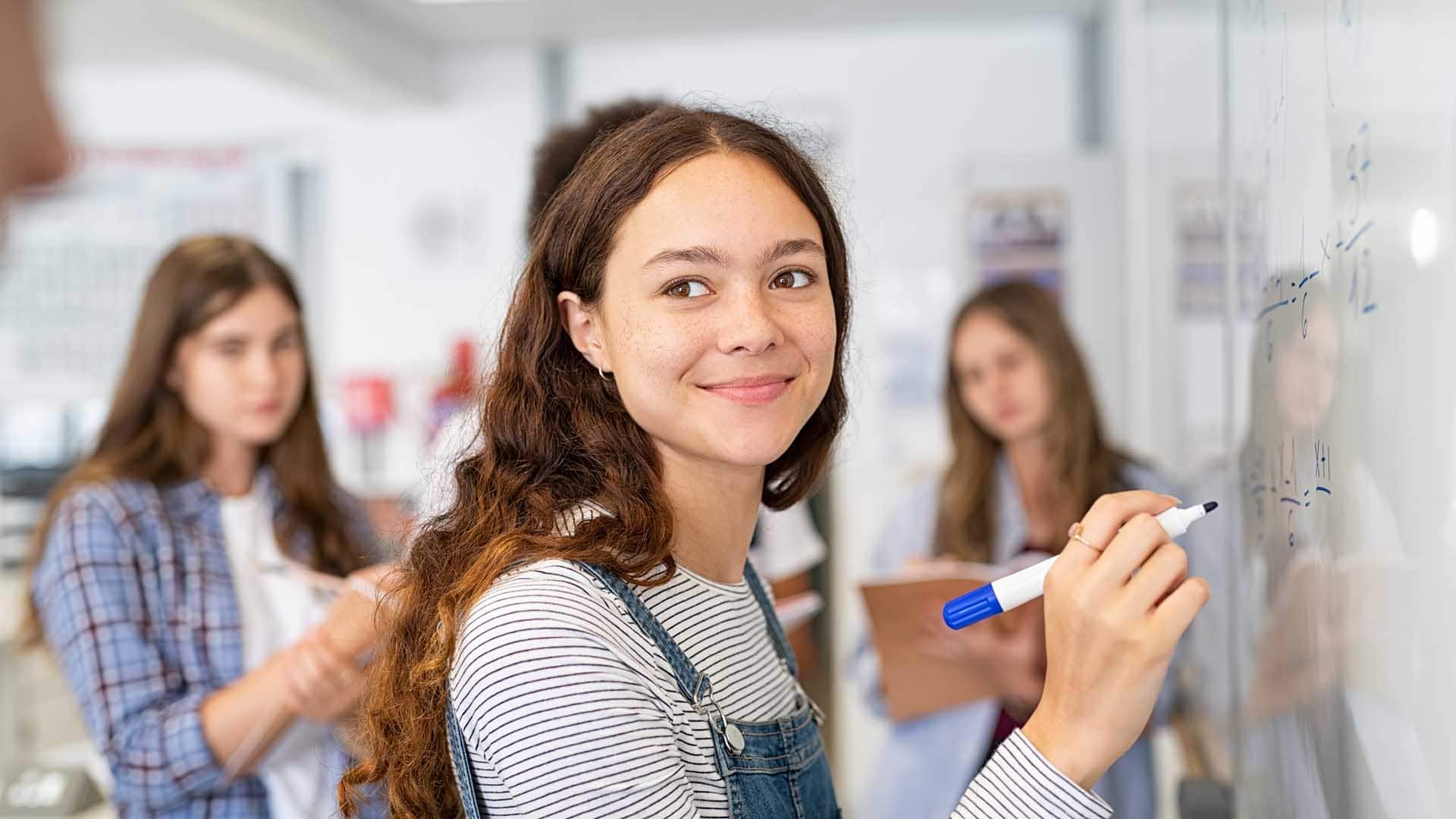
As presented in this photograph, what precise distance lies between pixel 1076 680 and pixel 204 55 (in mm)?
4512

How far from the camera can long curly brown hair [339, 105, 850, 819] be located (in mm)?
922

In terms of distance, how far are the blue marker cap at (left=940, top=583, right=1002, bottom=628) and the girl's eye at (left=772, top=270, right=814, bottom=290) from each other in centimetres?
28

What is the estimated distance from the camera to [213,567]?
169cm

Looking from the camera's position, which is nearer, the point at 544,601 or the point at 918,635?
the point at 544,601

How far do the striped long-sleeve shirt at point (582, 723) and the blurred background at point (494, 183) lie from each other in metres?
2.57

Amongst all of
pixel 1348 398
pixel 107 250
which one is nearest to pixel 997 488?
pixel 1348 398

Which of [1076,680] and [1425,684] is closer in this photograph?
[1425,684]

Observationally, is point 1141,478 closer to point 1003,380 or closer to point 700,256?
point 1003,380

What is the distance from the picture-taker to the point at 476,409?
1.13m

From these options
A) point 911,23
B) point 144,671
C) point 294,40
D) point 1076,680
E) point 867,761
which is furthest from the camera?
point 911,23

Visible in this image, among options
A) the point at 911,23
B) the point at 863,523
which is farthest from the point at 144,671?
the point at 911,23

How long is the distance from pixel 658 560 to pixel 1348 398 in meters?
0.48

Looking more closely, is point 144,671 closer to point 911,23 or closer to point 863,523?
point 863,523

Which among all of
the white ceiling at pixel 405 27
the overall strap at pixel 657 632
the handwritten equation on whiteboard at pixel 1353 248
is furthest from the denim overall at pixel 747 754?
the white ceiling at pixel 405 27
